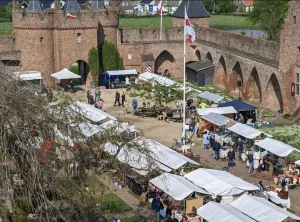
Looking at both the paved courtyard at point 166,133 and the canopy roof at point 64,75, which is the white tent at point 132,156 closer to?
the paved courtyard at point 166,133

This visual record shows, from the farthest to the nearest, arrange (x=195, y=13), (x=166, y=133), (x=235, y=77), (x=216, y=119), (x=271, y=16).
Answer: (x=271, y=16) → (x=195, y=13) → (x=235, y=77) → (x=166, y=133) → (x=216, y=119)

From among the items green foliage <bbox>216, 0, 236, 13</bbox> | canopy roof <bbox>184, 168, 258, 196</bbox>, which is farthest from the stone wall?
green foliage <bbox>216, 0, 236, 13</bbox>

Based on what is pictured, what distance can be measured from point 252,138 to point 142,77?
15360 millimetres

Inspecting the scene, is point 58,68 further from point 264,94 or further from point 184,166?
point 184,166

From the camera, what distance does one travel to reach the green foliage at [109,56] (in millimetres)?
45875

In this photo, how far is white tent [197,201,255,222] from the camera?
18828 millimetres

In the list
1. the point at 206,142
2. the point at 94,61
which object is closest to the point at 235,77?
the point at 94,61

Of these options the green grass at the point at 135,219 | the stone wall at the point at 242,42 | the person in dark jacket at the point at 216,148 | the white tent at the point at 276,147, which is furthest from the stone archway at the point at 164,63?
the green grass at the point at 135,219

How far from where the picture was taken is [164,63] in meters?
49.6

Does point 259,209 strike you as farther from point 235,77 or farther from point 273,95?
→ point 235,77

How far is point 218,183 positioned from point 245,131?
303 inches

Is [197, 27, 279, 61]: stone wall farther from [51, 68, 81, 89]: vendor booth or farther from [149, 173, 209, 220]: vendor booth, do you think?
[149, 173, 209, 220]: vendor booth

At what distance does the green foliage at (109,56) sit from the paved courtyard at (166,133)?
3.62m

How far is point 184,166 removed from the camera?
2414 centimetres
